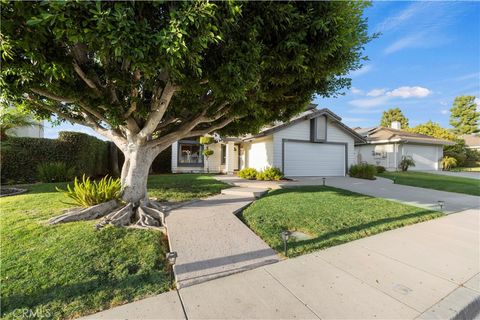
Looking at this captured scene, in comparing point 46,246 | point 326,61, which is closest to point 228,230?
point 46,246

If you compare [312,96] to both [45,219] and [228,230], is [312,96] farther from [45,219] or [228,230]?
[45,219]

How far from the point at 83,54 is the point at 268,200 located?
6126 millimetres

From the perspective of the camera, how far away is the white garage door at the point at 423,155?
2008cm

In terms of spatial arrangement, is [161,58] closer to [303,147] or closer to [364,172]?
[303,147]

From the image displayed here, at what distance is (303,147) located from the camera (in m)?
13.6

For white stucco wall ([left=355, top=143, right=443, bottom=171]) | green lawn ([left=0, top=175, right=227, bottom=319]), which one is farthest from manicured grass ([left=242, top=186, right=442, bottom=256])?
white stucco wall ([left=355, top=143, right=443, bottom=171])

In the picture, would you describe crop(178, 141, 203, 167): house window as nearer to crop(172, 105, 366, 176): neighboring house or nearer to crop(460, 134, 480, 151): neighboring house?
crop(172, 105, 366, 176): neighboring house

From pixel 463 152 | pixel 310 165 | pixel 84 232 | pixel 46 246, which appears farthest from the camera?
pixel 463 152

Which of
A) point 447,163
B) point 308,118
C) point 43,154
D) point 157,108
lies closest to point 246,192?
point 157,108

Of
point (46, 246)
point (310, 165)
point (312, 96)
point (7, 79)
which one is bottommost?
point (46, 246)

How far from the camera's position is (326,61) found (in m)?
4.83

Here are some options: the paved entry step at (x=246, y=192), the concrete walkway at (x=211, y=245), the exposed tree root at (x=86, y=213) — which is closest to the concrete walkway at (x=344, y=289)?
the concrete walkway at (x=211, y=245)

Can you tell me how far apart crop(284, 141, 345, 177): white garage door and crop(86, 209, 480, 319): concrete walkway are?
9.23 meters

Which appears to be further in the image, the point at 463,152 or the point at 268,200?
the point at 463,152
